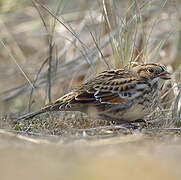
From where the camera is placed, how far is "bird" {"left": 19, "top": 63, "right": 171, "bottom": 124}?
447 centimetres

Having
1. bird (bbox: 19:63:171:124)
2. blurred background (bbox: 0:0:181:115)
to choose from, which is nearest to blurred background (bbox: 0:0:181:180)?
blurred background (bbox: 0:0:181:115)

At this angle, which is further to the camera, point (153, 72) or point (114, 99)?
point (153, 72)

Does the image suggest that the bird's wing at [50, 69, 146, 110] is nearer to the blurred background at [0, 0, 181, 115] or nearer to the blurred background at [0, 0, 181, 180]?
the blurred background at [0, 0, 181, 180]

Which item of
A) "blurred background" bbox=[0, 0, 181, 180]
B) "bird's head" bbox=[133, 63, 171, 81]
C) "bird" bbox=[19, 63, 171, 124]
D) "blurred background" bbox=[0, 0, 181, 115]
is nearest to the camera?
"blurred background" bbox=[0, 0, 181, 180]

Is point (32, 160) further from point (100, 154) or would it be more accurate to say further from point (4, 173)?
point (100, 154)

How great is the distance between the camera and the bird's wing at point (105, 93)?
14.8 feet

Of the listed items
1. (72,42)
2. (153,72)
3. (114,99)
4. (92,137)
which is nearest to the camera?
(92,137)

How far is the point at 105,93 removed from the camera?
179 inches

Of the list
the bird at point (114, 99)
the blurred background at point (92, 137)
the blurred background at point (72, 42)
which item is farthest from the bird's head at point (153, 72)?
the blurred background at point (72, 42)

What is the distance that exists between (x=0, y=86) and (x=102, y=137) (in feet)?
16.8

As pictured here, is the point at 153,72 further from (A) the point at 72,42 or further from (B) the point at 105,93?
(A) the point at 72,42

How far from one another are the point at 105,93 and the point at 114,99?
126 mm

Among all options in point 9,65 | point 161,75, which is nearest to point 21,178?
point 161,75

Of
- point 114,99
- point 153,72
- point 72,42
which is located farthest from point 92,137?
point 72,42
